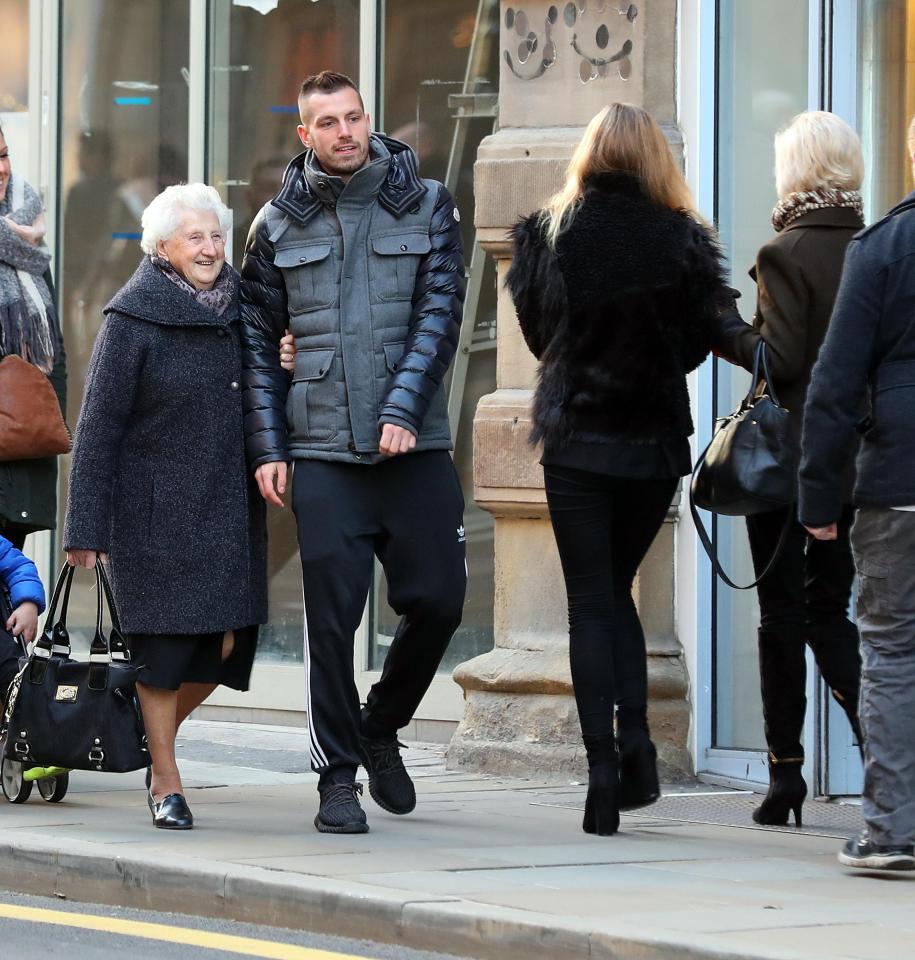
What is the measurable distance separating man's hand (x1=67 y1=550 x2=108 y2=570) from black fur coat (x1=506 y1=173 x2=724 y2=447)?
4.41 feet

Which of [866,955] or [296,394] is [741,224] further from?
[866,955]

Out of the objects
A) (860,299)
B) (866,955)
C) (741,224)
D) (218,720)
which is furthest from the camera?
(218,720)

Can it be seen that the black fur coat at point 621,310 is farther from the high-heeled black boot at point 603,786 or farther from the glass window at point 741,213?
the glass window at point 741,213

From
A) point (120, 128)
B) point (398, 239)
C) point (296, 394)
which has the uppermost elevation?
point (120, 128)

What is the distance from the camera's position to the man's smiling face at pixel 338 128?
6445 millimetres

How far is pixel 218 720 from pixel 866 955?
223 inches

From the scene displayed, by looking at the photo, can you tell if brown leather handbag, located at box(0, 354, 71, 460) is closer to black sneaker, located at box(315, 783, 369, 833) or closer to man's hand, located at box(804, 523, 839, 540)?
black sneaker, located at box(315, 783, 369, 833)

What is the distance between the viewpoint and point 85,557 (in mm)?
6355

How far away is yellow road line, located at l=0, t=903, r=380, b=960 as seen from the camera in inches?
193

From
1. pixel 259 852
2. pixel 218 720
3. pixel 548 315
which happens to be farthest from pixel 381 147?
pixel 218 720

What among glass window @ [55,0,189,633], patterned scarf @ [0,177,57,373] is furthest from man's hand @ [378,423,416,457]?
glass window @ [55,0,189,633]

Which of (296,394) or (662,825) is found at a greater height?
(296,394)

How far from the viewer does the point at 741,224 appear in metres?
7.97

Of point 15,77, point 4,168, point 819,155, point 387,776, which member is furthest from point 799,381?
point 15,77
